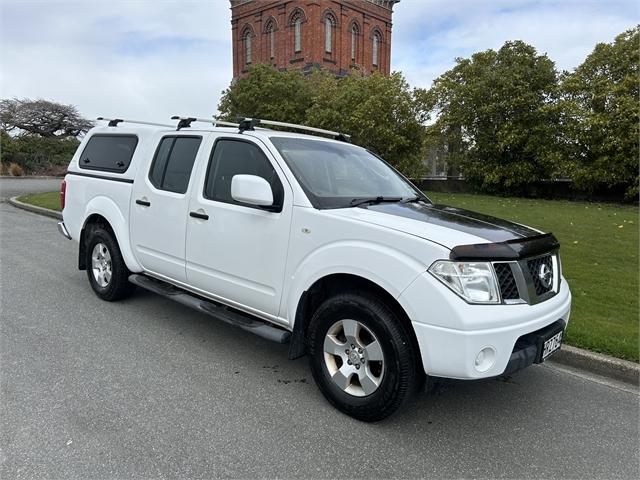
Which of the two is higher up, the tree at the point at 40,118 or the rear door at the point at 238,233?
the tree at the point at 40,118

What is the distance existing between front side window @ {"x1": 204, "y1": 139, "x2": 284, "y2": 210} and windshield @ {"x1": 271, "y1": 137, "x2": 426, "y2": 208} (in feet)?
0.59

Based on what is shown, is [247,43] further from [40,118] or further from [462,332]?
[462,332]

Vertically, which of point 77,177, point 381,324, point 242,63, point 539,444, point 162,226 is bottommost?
point 539,444

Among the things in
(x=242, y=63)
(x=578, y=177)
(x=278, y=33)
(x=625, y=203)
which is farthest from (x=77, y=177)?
(x=242, y=63)

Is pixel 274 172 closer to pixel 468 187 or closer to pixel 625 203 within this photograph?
pixel 625 203

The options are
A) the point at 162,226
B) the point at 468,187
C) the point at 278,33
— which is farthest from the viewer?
the point at 278,33

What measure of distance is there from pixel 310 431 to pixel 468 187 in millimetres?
20225

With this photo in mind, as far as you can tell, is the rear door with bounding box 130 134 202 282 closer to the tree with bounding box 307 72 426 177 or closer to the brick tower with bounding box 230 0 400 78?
the tree with bounding box 307 72 426 177

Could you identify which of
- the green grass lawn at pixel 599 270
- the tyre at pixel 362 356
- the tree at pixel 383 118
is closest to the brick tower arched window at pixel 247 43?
the tree at pixel 383 118

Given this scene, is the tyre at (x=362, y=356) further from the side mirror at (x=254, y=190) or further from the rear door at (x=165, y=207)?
the rear door at (x=165, y=207)

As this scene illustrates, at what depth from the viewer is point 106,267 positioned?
5414mm

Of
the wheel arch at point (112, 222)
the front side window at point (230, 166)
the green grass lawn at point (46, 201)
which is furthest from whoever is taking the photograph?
the green grass lawn at point (46, 201)

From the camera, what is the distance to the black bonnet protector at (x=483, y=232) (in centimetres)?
280

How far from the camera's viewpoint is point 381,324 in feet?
9.68
